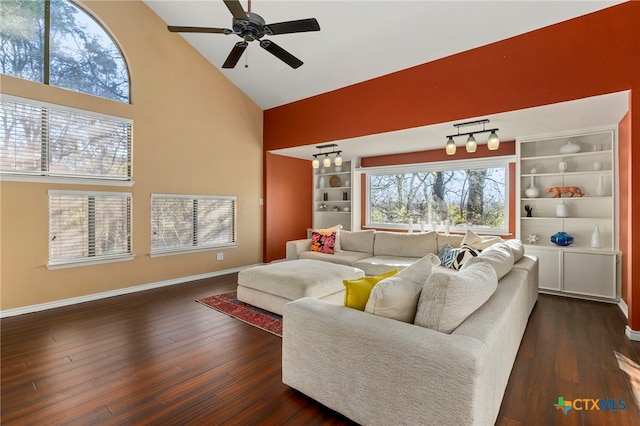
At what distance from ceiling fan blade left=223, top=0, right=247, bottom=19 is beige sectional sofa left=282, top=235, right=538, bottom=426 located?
92.6 inches

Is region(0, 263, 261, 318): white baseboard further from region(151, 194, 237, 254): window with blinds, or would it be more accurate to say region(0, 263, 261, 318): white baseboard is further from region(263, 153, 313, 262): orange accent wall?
region(263, 153, 313, 262): orange accent wall

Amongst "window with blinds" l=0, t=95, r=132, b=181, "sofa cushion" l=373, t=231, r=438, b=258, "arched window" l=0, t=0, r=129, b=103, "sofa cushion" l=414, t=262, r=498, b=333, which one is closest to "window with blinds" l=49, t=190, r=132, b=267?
"window with blinds" l=0, t=95, r=132, b=181

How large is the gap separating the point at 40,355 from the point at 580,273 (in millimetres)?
6070

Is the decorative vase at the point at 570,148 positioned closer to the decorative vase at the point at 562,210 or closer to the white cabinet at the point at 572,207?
the white cabinet at the point at 572,207

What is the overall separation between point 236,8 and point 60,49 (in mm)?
3006

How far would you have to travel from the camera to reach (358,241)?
5309 millimetres

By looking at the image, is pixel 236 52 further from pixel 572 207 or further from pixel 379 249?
pixel 572 207

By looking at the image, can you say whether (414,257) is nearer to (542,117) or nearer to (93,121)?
(542,117)

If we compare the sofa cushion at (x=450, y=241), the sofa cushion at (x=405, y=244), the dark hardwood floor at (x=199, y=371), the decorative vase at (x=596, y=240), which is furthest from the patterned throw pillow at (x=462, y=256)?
the decorative vase at (x=596, y=240)

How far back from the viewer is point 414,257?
4.66 meters

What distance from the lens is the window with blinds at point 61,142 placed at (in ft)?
11.1

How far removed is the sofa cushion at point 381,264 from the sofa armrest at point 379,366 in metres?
2.39

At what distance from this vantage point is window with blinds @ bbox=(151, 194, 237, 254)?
4.67 metres

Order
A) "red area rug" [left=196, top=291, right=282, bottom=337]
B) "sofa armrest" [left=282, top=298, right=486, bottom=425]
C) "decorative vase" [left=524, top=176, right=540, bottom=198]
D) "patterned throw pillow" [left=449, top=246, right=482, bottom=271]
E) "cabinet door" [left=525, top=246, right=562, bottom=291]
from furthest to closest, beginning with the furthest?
"decorative vase" [left=524, top=176, right=540, bottom=198] < "cabinet door" [left=525, top=246, right=562, bottom=291] < "patterned throw pillow" [left=449, top=246, right=482, bottom=271] < "red area rug" [left=196, top=291, right=282, bottom=337] < "sofa armrest" [left=282, top=298, right=486, bottom=425]
